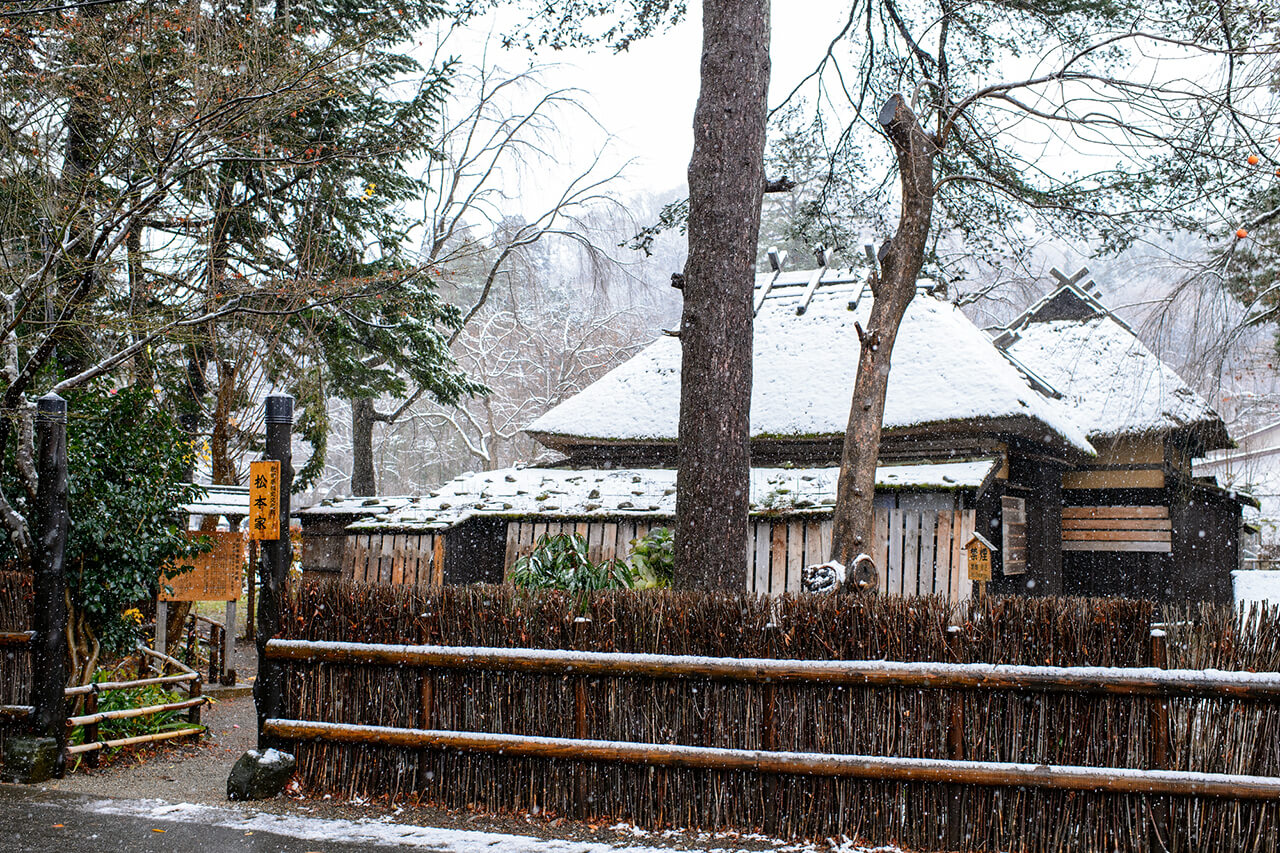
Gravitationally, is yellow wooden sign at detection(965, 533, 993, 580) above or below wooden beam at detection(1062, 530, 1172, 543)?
above

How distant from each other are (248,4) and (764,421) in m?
7.80

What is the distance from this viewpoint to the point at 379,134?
503 inches

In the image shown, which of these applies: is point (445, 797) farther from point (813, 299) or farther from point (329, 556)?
point (813, 299)

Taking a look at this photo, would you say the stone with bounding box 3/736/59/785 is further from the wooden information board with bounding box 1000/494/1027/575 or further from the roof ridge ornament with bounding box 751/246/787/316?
the roof ridge ornament with bounding box 751/246/787/316

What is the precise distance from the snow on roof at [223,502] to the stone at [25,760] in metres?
3.64

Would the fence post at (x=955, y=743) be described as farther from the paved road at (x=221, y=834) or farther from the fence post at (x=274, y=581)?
the fence post at (x=274, y=581)

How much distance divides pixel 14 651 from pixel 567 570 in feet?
16.1

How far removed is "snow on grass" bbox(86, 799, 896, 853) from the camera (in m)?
4.75

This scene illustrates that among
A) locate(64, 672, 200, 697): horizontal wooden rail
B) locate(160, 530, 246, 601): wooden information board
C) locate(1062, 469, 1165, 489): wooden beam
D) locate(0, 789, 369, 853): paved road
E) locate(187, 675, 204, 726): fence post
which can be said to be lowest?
locate(187, 675, 204, 726): fence post

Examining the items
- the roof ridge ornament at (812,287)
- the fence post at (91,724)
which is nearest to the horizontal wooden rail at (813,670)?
the fence post at (91,724)

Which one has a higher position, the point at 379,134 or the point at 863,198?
the point at 379,134

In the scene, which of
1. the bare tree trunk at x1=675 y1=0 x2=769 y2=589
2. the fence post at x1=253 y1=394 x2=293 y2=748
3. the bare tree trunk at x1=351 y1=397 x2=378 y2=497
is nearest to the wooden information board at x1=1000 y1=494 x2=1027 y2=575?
the bare tree trunk at x1=675 y1=0 x2=769 y2=589

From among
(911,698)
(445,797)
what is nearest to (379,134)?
(445,797)

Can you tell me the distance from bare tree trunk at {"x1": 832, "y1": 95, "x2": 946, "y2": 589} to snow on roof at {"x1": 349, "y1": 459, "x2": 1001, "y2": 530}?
5.70ft
